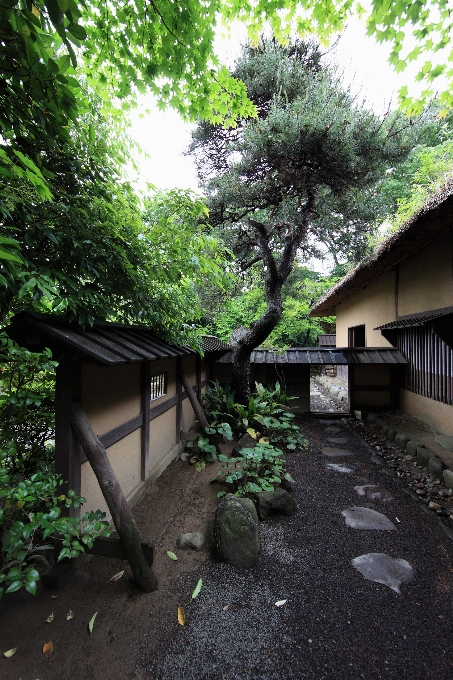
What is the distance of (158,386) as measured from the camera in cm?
558

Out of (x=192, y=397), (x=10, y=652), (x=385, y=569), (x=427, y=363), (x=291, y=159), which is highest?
(x=291, y=159)

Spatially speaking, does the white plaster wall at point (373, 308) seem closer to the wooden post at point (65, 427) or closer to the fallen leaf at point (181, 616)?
the fallen leaf at point (181, 616)

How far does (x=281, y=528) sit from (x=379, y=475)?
8.81 ft

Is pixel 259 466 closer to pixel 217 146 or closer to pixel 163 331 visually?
pixel 163 331

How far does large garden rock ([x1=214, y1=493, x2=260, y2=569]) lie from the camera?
3.22 meters

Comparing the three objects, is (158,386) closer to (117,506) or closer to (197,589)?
(117,506)

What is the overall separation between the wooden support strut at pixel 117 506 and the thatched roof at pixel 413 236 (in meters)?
5.20

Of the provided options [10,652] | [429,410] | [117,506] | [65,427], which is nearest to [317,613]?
[117,506]

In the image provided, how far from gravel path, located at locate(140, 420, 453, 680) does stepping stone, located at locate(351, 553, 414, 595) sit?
2.7 inches

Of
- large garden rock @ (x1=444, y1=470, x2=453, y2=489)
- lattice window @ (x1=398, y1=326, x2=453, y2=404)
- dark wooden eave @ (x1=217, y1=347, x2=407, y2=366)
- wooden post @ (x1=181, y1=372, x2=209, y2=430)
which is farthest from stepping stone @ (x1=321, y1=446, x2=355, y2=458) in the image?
wooden post @ (x1=181, y1=372, x2=209, y2=430)

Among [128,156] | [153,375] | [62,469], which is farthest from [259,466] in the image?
[128,156]

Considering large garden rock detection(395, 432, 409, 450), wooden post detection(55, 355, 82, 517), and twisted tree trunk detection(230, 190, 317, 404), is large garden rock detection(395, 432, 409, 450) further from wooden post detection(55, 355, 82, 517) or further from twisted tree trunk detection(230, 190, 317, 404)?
wooden post detection(55, 355, 82, 517)

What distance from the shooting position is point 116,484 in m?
2.80

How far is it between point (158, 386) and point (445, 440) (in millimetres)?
5664
